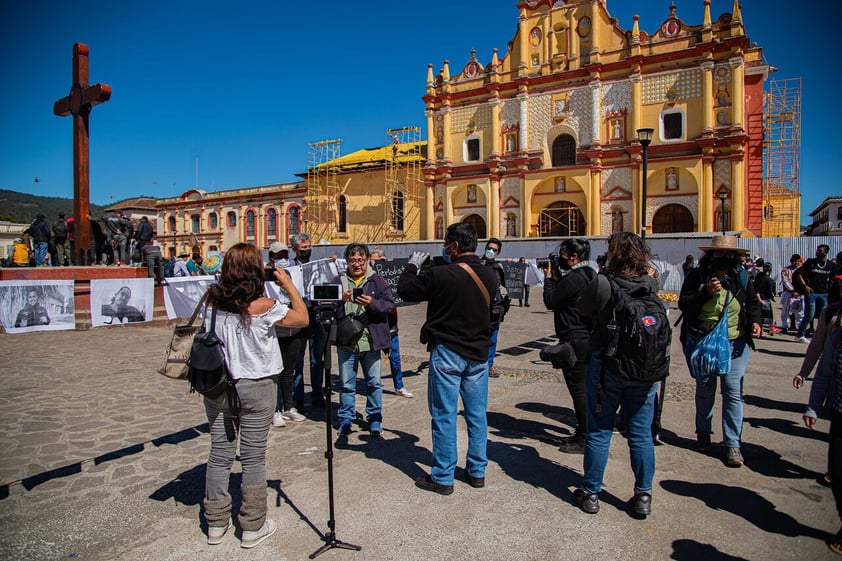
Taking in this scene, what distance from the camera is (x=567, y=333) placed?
511cm

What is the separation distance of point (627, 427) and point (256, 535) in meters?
2.50

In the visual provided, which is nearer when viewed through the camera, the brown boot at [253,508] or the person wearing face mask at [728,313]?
the brown boot at [253,508]

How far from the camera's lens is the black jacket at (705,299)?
4.69 meters

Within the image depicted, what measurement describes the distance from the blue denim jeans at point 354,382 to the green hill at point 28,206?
96430 millimetres

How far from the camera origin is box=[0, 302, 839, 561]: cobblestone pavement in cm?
336

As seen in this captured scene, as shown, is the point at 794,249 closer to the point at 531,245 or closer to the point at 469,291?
the point at 531,245

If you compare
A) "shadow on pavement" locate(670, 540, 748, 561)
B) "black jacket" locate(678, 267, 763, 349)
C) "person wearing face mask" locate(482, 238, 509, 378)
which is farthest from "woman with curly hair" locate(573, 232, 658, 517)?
"person wearing face mask" locate(482, 238, 509, 378)

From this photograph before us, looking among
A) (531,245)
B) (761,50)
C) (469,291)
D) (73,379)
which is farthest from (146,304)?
(761,50)

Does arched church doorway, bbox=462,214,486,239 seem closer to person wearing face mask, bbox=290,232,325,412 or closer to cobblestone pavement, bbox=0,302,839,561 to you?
cobblestone pavement, bbox=0,302,839,561

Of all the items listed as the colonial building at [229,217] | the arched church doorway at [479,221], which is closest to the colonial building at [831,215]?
the arched church doorway at [479,221]

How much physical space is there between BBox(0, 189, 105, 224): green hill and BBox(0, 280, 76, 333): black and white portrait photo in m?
86.6

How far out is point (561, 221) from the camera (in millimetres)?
34344

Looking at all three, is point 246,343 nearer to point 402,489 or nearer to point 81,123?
point 402,489

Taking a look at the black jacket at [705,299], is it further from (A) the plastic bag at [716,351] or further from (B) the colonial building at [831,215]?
(B) the colonial building at [831,215]
